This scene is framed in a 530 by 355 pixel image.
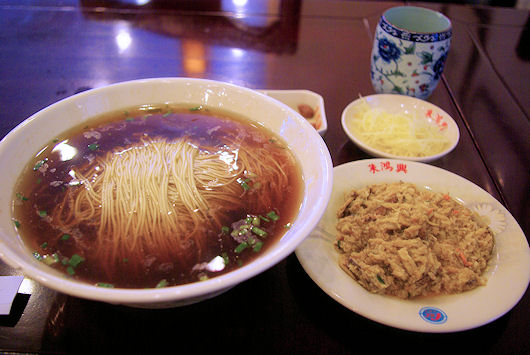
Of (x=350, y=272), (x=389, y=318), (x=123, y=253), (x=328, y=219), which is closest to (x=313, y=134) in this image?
(x=328, y=219)

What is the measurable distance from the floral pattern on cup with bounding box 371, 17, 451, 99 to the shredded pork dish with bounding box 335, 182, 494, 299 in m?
0.88

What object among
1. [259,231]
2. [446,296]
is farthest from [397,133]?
[259,231]

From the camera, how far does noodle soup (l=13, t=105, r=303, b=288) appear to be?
1.20m

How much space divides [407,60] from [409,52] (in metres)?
0.05

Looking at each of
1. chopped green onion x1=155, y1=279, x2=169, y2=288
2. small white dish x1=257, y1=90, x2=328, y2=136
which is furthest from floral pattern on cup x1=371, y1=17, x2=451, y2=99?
chopped green onion x1=155, y1=279, x2=169, y2=288

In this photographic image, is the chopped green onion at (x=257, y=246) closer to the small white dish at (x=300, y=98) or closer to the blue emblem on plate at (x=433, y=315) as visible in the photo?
the blue emblem on plate at (x=433, y=315)

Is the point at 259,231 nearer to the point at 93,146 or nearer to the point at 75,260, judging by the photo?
the point at 75,260

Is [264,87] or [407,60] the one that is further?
[264,87]

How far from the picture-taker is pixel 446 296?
127 centimetres

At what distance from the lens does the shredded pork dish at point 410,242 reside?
127 centimetres

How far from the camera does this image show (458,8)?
3.27 m

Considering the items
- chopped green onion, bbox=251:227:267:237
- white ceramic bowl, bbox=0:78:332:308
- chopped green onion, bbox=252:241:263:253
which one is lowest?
chopped green onion, bbox=251:227:267:237

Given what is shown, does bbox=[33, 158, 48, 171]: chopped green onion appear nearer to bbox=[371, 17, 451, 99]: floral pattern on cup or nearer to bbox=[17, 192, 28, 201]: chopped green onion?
bbox=[17, 192, 28, 201]: chopped green onion

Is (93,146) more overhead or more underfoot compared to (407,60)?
more underfoot
